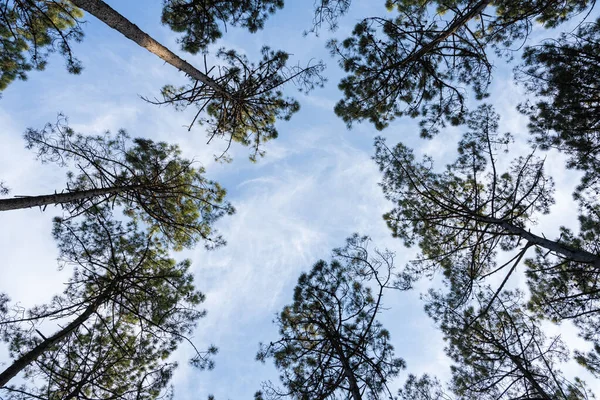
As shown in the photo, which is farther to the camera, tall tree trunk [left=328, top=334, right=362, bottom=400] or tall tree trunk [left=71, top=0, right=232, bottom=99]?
tall tree trunk [left=328, top=334, right=362, bottom=400]

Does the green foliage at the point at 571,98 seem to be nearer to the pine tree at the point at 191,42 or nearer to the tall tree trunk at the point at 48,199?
the pine tree at the point at 191,42

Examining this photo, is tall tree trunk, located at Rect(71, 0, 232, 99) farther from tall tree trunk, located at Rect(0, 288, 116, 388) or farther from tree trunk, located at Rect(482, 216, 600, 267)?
tree trunk, located at Rect(482, 216, 600, 267)

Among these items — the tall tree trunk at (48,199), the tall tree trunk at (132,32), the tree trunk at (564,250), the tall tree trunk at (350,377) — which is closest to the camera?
the tall tree trunk at (132,32)

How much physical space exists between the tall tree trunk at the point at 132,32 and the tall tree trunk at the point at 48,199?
2944mm

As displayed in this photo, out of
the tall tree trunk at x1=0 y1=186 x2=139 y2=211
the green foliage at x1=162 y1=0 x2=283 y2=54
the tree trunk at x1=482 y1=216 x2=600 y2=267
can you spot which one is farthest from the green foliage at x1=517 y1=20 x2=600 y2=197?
the tall tree trunk at x1=0 y1=186 x2=139 y2=211

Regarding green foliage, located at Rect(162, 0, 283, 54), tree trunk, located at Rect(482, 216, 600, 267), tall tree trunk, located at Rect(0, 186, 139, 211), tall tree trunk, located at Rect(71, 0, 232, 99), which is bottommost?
tree trunk, located at Rect(482, 216, 600, 267)

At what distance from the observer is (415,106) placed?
26.1 ft

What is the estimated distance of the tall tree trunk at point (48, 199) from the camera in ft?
16.5

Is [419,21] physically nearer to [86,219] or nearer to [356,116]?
[356,116]

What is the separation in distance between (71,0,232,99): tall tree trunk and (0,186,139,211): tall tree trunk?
2.94 m

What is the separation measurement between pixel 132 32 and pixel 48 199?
3738 millimetres

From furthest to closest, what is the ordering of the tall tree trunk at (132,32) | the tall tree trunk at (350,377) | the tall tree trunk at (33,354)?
the tall tree trunk at (350,377), the tall tree trunk at (33,354), the tall tree trunk at (132,32)

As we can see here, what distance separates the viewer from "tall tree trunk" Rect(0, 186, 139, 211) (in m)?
5.04

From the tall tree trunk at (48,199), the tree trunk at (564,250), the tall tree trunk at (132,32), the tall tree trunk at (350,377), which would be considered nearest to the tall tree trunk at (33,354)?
the tall tree trunk at (48,199)
